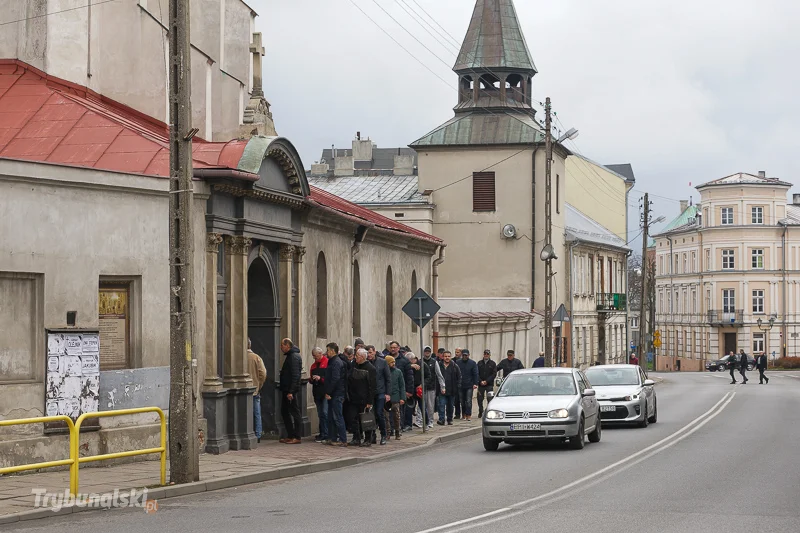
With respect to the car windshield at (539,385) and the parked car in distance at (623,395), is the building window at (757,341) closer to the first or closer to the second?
the parked car in distance at (623,395)

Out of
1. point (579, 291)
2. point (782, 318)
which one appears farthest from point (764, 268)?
point (579, 291)

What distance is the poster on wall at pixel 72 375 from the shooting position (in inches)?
667

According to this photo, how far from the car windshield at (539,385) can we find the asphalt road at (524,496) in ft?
3.14

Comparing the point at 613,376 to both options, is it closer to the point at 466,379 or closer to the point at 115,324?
the point at 466,379

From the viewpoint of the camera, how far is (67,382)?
1717 cm

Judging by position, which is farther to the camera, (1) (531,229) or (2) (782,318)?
(2) (782,318)

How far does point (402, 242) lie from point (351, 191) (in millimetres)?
30625

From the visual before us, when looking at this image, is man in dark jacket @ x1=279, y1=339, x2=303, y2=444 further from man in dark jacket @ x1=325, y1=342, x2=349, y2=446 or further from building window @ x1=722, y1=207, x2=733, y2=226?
building window @ x1=722, y1=207, x2=733, y2=226

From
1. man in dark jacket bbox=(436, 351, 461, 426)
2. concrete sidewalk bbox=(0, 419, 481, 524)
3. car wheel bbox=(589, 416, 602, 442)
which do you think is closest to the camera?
concrete sidewalk bbox=(0, 419, 481, 524)

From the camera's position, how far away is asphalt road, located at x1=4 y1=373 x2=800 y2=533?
1183 cm

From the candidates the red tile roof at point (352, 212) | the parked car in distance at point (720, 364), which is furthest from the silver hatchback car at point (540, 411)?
the parked car in distance at point (720, 364)

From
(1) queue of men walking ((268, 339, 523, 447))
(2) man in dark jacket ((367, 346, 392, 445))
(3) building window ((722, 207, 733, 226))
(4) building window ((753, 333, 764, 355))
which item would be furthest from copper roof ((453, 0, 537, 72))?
(4) building window ((753, 333, 764, 355))

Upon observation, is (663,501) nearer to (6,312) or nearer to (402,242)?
(6,312)

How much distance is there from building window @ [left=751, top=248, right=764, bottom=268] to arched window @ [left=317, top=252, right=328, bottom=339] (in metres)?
84.3
